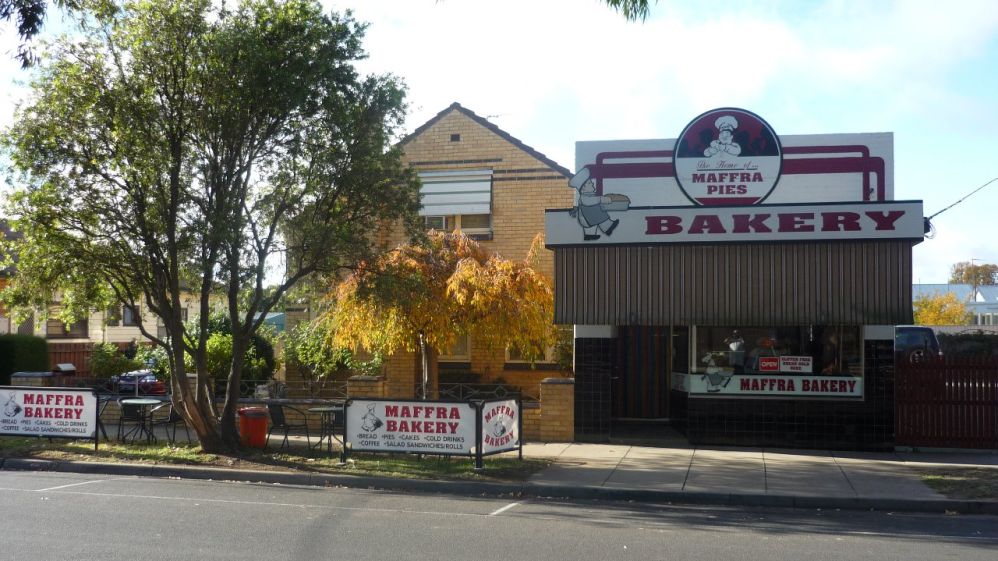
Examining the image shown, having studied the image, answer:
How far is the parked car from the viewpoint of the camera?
20.8m

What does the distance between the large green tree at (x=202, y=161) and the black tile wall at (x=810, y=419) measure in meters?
6.21

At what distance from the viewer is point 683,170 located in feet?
51.5

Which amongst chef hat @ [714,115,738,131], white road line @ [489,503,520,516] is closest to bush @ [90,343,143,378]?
white road line @ [489,503,520,516]

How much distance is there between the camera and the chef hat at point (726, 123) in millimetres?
15633

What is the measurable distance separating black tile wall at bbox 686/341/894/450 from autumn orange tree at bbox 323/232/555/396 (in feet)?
11.9

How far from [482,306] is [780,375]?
5404mm

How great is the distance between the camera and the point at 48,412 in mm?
15070

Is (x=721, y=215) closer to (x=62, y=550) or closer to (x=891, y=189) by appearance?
(x=891, y=189)

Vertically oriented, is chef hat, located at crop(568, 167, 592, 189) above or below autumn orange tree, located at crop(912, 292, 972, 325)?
above

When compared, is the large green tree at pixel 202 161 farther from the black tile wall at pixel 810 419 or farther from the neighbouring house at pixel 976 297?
the neighbouring house at pixel 976 297

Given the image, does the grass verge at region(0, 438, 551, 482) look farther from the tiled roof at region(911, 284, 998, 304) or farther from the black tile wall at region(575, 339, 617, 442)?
the tiled roof at region(911, 284, 998, 304)

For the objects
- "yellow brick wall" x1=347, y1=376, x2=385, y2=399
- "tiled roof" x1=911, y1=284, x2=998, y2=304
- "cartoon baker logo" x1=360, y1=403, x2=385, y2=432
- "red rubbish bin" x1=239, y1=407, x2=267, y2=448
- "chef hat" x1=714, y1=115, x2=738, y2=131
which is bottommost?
"red rubbish bin" x1=239, y1=407, x2=267, y2=448

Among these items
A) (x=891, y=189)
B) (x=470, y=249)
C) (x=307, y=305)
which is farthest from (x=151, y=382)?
(x=891, y=189)

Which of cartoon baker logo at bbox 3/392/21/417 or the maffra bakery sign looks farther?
cartoon baker logo at bbox 3/392/21/417
